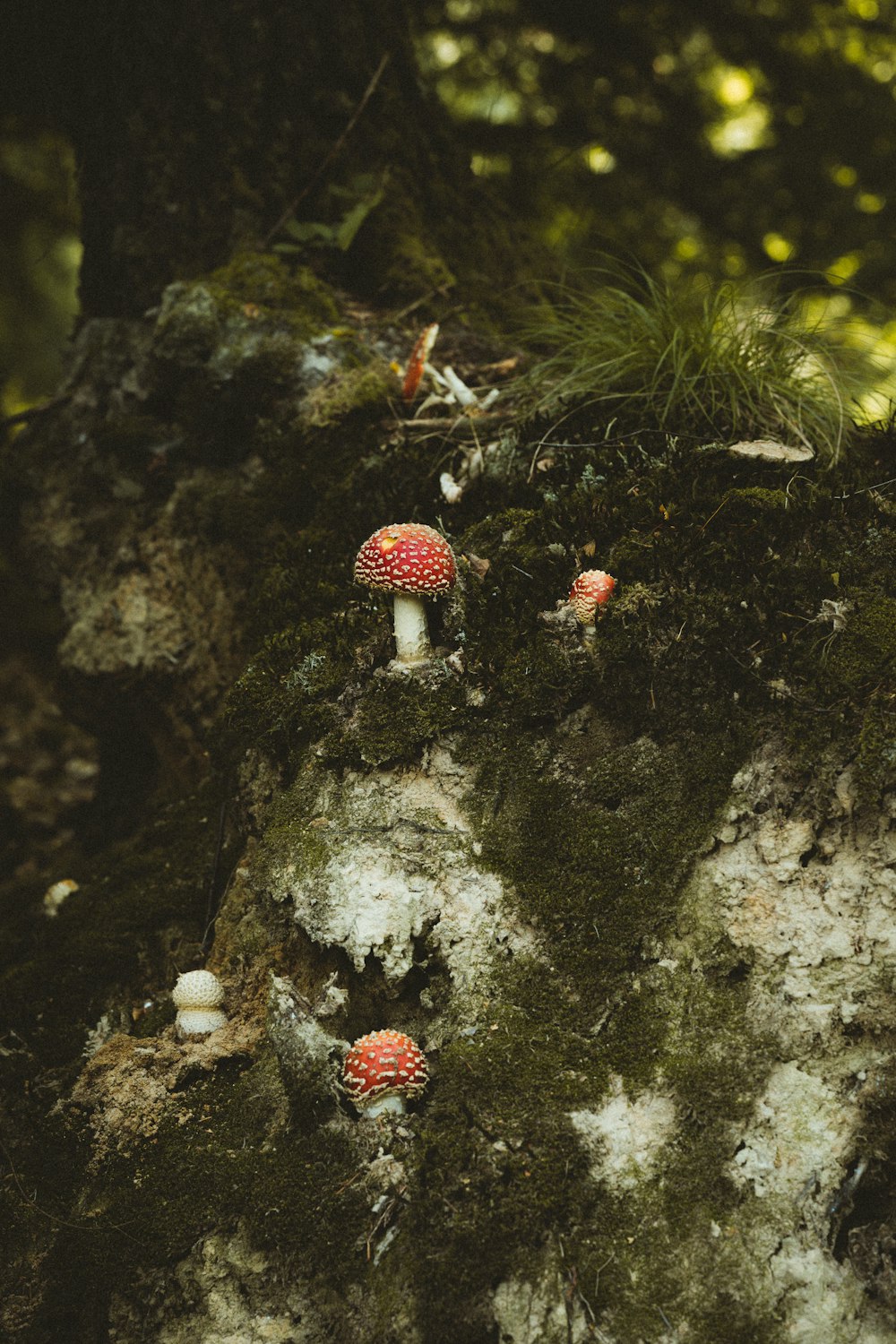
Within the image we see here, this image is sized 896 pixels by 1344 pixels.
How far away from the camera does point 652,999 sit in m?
2.62

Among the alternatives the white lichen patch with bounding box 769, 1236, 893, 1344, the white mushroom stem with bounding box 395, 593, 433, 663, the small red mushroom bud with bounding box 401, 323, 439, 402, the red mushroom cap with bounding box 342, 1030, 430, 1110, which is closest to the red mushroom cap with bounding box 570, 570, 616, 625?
the white mushroom stem with bounding box 395, 593, 433, 663

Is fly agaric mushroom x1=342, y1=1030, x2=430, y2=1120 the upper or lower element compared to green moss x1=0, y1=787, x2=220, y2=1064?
upper

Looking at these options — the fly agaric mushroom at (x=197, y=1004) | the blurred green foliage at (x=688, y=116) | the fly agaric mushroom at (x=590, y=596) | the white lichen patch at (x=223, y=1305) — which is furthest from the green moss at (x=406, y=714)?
the blurred green foliage at (x=688, y=116)

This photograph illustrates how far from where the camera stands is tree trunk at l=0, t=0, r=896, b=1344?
7.63 feet

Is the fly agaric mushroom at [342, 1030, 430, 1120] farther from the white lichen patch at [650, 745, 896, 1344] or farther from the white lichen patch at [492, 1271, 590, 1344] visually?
the white lichen patch at [650, 745, 896, 1344]

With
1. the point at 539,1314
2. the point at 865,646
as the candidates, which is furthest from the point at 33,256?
the point at 539,1314

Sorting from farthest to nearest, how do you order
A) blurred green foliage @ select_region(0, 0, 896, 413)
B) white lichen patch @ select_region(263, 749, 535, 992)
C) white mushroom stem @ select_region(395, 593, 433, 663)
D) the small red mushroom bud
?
blurred green foliage @ select_region(0, 0, 896, 413), the small red mushroom bud, white mushroom stem @ select_region(395, 593, 433, 663), white lichen patch @ select_region(263, 749, 535, 992)

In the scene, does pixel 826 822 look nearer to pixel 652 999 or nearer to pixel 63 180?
pixel 652 999

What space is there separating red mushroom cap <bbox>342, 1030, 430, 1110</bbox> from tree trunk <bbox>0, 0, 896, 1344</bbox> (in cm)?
9

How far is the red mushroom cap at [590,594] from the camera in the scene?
9.46 ft

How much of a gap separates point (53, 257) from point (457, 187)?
25.2 ft

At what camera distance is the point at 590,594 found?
2887 mm

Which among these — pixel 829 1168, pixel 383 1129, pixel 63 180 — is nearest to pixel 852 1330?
pixel 829 1168

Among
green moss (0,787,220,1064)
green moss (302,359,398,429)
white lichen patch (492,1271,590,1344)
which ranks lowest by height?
green moss (0,787,220,1064)
